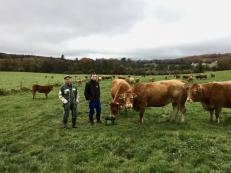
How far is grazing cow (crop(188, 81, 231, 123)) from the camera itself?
18.2 metres

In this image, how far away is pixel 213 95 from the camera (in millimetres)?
18312

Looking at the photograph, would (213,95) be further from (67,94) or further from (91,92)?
(67,94)

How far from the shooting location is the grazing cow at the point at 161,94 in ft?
57.8

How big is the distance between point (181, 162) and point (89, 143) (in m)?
3.89

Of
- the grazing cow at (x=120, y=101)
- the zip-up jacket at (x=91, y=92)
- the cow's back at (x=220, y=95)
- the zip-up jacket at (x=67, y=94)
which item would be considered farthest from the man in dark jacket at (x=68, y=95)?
the cow's back at (x=220, y=95)

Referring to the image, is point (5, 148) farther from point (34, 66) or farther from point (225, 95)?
point (34, 66)

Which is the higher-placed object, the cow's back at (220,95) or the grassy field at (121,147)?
the cow's back at (220,95)

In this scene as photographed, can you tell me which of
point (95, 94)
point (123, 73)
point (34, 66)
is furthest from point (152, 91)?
point (34, 66)

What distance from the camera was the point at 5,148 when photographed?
14.7m

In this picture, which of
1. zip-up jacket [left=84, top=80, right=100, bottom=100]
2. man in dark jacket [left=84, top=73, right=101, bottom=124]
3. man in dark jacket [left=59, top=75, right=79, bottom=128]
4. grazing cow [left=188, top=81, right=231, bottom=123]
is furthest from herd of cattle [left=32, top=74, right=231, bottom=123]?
man in dark jacket [left=59, top=75, right=79, bottom=128]

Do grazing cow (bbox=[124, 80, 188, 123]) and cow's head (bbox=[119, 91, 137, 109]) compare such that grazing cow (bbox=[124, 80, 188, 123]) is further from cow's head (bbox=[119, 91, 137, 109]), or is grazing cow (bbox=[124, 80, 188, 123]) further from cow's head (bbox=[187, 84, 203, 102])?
cow's head (bbox=[187, 84, 203, 102])

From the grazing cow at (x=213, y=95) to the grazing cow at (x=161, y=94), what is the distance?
0.75 metres

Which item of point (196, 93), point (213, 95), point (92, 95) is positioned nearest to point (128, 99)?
point (92, 95)

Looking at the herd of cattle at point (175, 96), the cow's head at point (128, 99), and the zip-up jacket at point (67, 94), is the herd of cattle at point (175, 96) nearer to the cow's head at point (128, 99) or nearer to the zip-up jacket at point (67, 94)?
the cow's head at point (128, 99)
